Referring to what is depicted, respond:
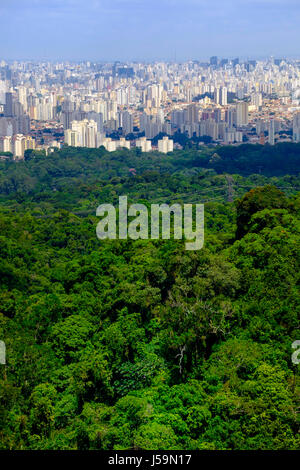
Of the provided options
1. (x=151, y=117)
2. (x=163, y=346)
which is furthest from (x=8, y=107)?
(x=163, y=346)

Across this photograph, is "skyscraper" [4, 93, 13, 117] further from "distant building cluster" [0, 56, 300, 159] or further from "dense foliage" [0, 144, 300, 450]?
"dense foliage" [0, 144, 300, 450]

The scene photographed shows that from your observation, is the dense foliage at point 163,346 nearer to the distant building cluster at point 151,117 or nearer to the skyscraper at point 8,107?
the distant building cluster at point 151,117

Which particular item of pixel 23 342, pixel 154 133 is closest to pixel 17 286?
pixel 23 342

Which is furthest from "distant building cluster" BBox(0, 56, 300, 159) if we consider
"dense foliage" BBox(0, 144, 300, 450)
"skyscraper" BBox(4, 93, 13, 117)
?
"dense foliage" BBox(0, 144, 300, 450)

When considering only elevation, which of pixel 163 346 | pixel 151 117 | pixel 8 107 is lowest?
pixel 163 346

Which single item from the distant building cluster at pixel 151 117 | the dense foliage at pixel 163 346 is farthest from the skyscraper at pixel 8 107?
the dense foliage at pixel 163 346

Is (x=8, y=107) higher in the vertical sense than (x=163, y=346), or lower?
higher

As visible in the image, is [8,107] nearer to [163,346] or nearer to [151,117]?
[151,117]

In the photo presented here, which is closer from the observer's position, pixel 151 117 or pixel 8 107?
pixel 151 117

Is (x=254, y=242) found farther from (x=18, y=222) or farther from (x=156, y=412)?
(x=18, y=222)
